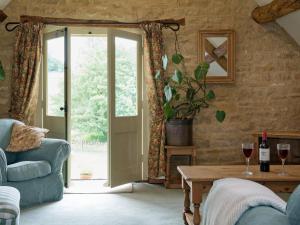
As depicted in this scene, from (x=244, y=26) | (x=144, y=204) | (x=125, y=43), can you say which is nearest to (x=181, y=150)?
(x=144, y=204)

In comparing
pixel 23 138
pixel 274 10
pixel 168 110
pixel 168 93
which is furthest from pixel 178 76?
pixel 23 138

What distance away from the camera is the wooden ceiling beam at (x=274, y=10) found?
5047mm

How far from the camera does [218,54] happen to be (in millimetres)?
6023

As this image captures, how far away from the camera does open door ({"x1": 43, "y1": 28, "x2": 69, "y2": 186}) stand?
5.63m

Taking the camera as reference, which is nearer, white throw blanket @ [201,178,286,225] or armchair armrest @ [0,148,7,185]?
white throw blanket @ [201,178,286,225]

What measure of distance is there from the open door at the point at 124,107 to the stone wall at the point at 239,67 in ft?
1.70

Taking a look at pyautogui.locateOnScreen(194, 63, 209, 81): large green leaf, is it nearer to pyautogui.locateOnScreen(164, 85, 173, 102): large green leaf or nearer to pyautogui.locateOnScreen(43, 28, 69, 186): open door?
pyautogui.locateOnScreen(164, 85, 173, 102): large green leaf

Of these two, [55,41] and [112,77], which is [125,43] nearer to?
[112,77]

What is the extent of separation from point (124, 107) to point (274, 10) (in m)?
2.34

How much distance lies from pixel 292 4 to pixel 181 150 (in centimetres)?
226

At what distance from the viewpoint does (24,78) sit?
5.71 m

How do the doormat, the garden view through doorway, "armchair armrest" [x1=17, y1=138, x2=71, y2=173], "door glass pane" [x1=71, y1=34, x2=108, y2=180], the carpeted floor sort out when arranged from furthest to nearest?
"door glass pane" [x1=71, y1=34, x2=108, y2=180] < the garden view through doorway < the doormat < "armchair armrest" [x1=17, y1=138, x2=71, y2=173] < the carpeted floor

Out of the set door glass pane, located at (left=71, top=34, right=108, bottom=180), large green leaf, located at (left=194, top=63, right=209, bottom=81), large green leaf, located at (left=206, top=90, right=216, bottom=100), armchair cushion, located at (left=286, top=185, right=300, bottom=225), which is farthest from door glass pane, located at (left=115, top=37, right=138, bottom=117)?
armchair cushion, located at (left=286, top=185, right=300, bottom=225)

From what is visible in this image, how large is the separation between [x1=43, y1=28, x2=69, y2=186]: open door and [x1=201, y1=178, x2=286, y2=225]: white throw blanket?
367cm
